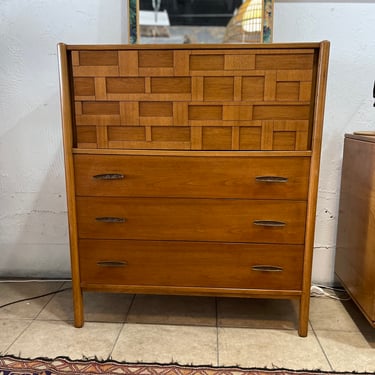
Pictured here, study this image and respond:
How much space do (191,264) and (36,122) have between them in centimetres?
108

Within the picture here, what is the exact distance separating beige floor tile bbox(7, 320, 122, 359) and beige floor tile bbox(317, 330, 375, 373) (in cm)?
83

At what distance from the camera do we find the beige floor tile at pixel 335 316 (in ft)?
5.18

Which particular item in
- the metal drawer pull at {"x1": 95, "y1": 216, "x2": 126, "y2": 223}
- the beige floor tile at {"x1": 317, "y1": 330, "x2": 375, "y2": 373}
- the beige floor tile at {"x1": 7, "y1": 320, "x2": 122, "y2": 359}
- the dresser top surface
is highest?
the dresser top surface

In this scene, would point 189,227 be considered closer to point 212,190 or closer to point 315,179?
point 212,190

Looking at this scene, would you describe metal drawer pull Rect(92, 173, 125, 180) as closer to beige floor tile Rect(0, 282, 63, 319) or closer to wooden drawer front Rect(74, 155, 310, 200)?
wooden drawer front Rect(74, 155, 310, 200)

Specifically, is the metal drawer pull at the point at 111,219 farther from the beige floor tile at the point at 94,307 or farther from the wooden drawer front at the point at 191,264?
the beige floor tile at the point at 94,307

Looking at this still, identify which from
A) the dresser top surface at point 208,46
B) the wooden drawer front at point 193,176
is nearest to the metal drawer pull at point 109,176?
the wooden drawer front at point 193,176

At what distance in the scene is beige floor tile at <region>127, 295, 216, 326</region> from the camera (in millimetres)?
1626

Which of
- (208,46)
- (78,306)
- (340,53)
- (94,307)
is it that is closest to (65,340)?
(78,306)

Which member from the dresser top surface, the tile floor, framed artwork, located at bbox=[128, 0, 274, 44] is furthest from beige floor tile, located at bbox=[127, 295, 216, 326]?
framed artwork, located at bbox=[128, 0, 274, 44]

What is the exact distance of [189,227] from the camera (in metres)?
1.46

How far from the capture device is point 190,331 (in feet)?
5.07

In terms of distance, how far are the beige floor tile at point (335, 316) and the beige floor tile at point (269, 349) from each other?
0.37 feet

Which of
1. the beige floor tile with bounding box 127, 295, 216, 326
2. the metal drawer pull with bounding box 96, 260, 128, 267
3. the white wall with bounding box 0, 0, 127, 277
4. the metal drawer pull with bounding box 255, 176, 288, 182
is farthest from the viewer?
the white wall with bounding box 0, 0, 127, 277
